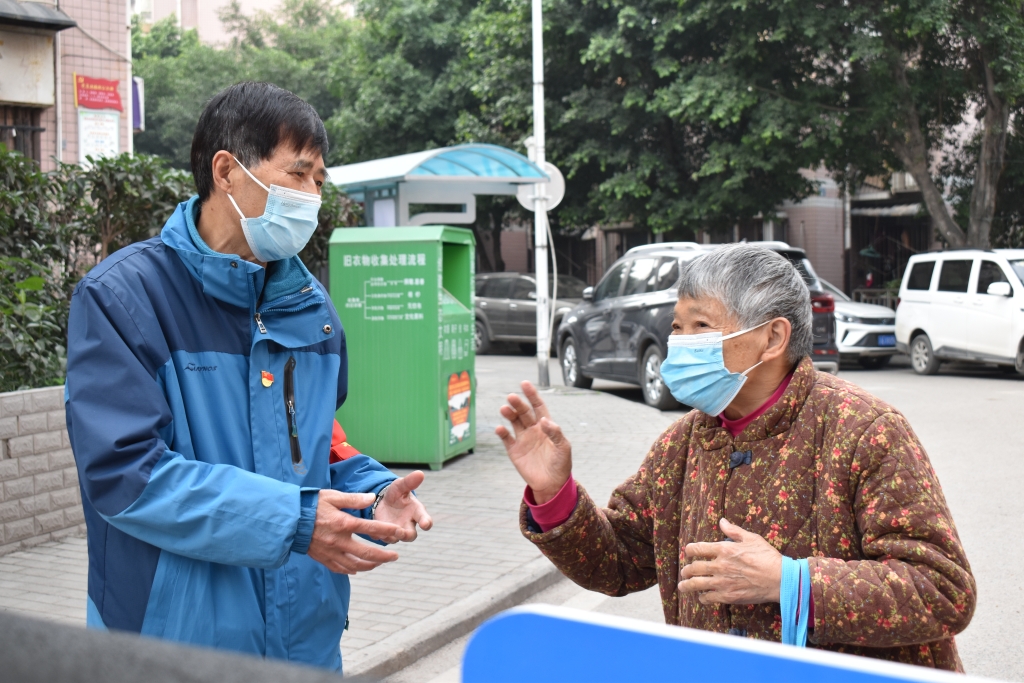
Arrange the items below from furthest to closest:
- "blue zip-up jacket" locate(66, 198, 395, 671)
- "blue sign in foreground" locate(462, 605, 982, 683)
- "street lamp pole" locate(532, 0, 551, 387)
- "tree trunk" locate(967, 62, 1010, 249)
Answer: "tree trunk" locate(967, 62, 1010, 249)
"street lamp pole" locate(532, 0, 551, 387)
"blue zip-up jacket" locate(66, 198, 395, 671)
"blue sign in foreground" locate(462, 605, 982, 683)

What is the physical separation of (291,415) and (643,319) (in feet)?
35.4

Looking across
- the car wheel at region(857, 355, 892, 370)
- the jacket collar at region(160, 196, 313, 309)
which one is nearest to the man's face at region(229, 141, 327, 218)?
the jacket collar at region(160, 196, 313, 309)

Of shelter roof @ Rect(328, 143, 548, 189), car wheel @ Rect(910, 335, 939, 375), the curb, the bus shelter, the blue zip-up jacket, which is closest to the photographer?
the blue zip-up jacket

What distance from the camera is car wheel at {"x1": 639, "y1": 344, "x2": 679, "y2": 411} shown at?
12680 mm

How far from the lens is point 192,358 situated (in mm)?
2078

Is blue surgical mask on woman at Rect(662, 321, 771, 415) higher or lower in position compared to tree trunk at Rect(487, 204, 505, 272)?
lower

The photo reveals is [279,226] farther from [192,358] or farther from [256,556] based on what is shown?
[256,556]

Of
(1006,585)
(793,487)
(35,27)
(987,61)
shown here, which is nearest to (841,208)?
(987,61)

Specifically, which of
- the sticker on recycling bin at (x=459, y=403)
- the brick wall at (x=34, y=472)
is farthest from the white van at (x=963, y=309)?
the brick wall at (x=34, y=472)

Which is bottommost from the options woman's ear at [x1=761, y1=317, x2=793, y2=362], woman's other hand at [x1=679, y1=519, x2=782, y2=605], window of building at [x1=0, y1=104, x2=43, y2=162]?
woman's other hand at [x1=679, y1=519, x2=782, y2=605]

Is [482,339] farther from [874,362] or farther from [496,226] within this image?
[874,362]

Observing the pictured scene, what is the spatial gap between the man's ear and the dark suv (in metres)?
10.1

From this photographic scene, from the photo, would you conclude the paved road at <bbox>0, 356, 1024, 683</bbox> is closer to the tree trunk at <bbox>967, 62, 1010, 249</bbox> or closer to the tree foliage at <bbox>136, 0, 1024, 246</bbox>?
the tree trunk at <bbox>967, 62, 1010, 249</bbox>

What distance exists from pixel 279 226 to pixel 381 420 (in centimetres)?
658
